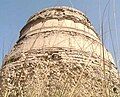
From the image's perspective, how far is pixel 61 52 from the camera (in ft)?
19.8

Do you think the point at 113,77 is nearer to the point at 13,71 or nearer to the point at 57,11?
the point at 13,71

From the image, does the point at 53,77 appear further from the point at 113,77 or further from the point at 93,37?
the point at 93,37

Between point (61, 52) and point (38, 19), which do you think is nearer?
point (61, 52)

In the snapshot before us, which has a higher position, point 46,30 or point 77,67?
point 46,30

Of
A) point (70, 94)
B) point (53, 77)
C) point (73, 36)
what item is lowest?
point (70, 94)

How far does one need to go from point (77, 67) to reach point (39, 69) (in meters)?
0.73

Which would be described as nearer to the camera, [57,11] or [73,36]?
[73,36]

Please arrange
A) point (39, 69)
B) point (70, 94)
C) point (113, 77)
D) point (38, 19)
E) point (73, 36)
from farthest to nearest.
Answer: point (38, 19) < point (73, 36) < point (113, 77) < point (39, 69) < point (70, 94)

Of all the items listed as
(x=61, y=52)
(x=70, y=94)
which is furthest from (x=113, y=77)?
(x=70, y=94)

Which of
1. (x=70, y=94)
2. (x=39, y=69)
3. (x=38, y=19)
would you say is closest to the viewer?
(x=70, y=94)

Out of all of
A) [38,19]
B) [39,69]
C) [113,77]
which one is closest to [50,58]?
[39,69]

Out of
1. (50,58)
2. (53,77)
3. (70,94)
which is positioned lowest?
(70,94)

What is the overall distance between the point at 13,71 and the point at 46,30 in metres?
1.30

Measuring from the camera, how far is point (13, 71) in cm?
599
